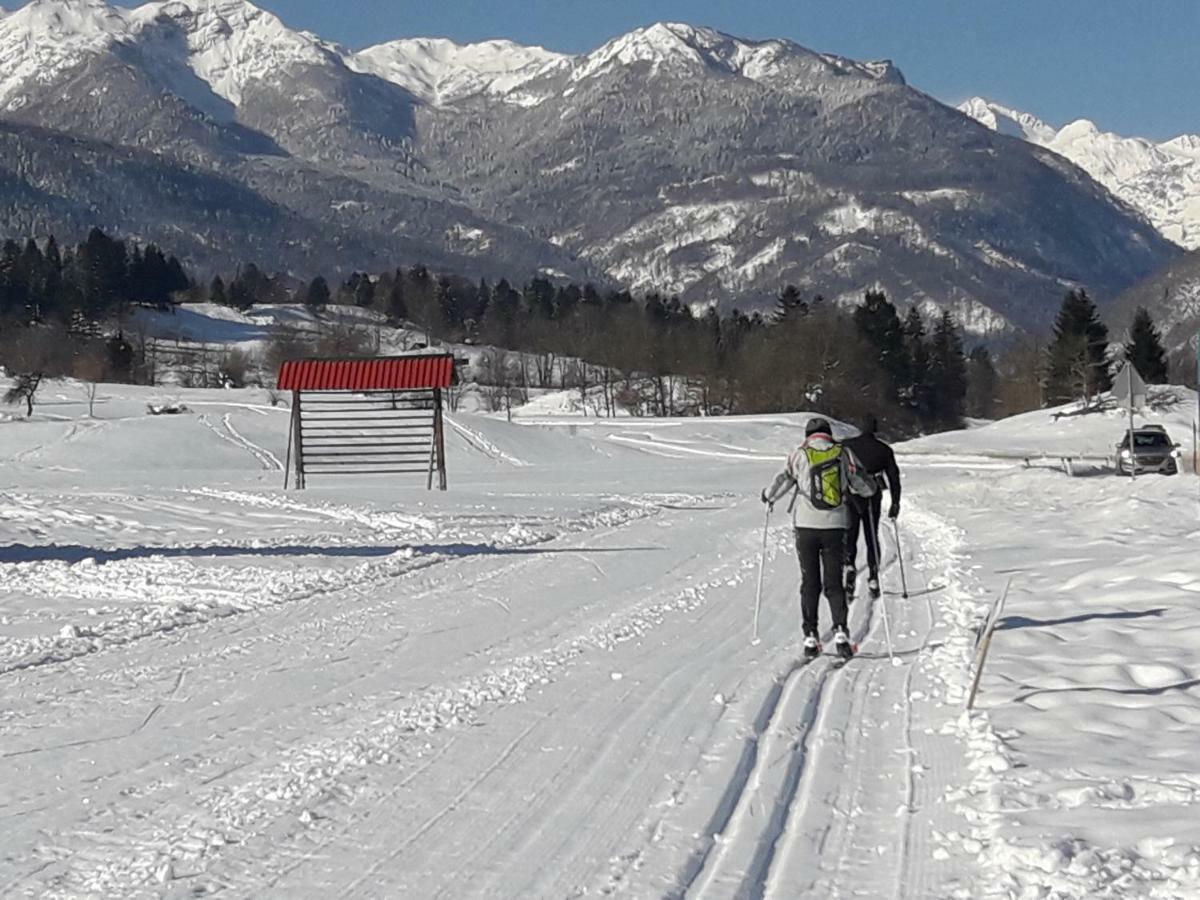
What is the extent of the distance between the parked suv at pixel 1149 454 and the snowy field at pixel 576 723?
71.7 ft

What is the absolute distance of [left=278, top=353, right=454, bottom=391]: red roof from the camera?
3362cm

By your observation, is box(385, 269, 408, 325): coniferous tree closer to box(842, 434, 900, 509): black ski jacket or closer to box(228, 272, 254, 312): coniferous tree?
box(228, 272, 254, 312): coniferous tree

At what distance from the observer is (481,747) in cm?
716

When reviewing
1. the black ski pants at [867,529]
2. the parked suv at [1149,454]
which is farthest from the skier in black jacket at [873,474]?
the parked suv at [1149,454]

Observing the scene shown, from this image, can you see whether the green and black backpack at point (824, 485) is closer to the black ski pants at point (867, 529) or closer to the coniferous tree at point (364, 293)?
the black ski pants at point (867, 529)

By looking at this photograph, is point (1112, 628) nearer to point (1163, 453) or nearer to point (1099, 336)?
point (1163, 453)

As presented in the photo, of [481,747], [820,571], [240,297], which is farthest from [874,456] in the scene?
[240,297]

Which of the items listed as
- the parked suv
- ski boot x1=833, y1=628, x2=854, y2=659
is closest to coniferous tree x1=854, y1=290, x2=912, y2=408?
the parked suv

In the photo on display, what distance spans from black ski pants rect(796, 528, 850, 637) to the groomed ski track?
360mm

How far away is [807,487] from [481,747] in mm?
3941

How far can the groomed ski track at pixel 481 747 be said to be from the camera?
212 inches

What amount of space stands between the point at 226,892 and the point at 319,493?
2302 cm

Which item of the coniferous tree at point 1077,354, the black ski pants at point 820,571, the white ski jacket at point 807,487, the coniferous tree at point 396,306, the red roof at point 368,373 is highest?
the coniferous tree at point 396,306

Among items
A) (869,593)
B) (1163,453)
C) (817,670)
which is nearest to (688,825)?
(817,670)
